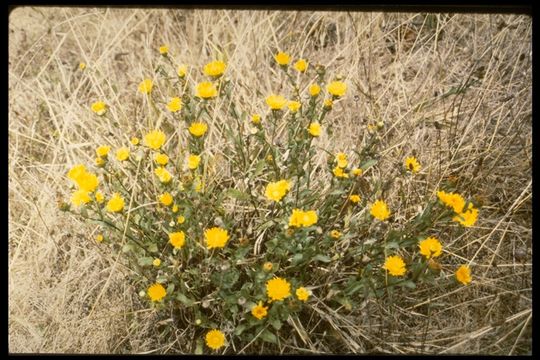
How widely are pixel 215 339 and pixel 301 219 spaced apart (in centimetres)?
48

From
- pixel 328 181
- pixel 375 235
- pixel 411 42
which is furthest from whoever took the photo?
pixel 411 42

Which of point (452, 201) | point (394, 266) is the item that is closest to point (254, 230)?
point (394, 266)

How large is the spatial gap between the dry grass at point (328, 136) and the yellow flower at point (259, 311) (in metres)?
0.13

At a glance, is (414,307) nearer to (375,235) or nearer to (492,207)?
(375,235)

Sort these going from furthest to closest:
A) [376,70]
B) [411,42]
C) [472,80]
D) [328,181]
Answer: [411,42] → [376,70] → [472,80] → [328,181]

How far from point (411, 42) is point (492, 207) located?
887 millimetres

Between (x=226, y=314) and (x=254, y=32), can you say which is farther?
(x=254, y=32)

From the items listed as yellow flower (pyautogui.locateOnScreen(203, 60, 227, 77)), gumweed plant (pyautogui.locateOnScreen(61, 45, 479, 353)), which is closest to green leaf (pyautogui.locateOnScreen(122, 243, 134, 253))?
gumweed plant (pyautogui.locateOnScreen(61, 45, 479, 353))

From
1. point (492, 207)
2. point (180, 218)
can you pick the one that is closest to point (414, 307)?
point (492, 207)

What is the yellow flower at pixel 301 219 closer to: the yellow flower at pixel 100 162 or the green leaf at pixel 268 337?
the green leaf at pixel 268 337

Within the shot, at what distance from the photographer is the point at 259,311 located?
128 centimetres

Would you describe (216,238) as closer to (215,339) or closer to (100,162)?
(215,339)

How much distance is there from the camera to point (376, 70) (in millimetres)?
1918

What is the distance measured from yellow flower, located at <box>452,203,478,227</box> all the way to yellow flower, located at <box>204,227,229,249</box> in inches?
28.3
